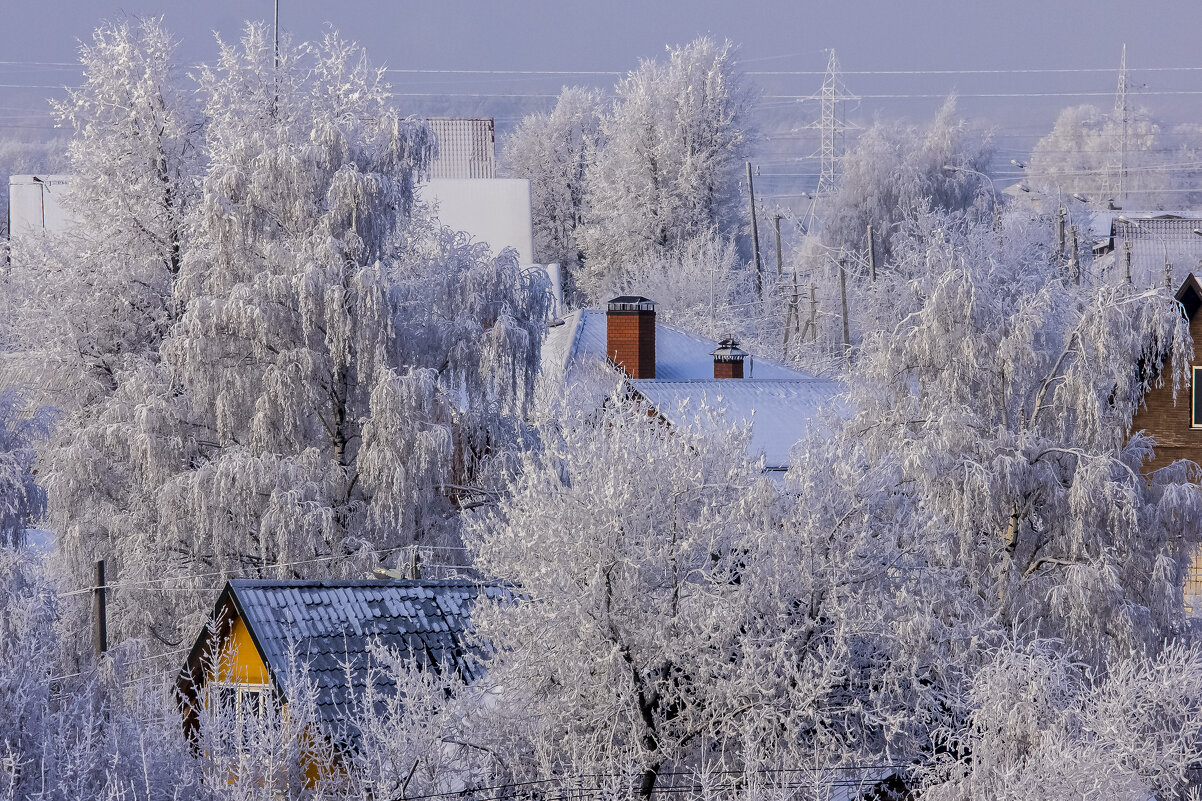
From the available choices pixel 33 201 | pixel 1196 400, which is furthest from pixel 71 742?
pixel 33 201

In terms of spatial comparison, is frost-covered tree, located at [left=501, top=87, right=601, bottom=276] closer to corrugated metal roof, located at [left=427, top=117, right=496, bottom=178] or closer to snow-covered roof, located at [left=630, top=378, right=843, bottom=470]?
corrugated metal roof, located at [left=427, top=117, right=496, bottom=178]

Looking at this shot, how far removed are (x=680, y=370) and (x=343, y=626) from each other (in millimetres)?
16596

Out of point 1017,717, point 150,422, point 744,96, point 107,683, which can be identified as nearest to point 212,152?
point 150,422

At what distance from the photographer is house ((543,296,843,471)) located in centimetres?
2483

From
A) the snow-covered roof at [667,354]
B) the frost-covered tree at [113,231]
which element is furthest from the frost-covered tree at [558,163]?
the frost-covered tree at [113,231]

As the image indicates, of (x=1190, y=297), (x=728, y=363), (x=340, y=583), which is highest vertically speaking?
(x=1190, y=297)

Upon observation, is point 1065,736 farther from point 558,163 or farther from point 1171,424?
point 558,163

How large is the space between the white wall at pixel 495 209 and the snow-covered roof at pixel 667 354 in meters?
8.55

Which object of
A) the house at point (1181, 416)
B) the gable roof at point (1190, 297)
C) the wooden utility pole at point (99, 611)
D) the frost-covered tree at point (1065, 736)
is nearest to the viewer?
the frost-covered tree at point (1065, 736)

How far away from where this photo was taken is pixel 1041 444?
63.9ft

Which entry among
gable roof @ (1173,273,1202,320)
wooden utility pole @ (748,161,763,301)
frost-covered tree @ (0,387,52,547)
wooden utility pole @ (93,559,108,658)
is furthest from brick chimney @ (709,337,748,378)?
wooden utility pole @ (748,161,763,301)

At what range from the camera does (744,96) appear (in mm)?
60188

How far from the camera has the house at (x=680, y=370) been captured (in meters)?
24.8

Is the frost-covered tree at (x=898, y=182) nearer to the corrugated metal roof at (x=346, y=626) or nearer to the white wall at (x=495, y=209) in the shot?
the white wall at (x=495, y=209)
